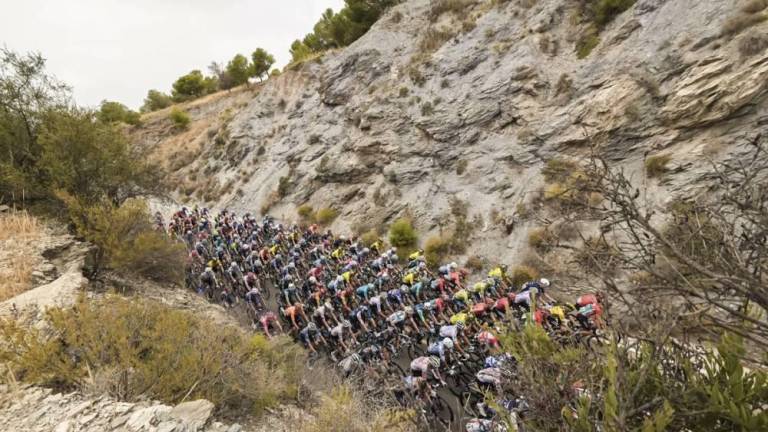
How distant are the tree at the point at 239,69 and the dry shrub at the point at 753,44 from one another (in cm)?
5560

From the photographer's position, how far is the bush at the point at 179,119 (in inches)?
2036

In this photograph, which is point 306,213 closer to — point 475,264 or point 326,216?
point 326,216

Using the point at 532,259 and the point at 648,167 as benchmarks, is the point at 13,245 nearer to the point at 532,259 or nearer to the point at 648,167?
the point at 532,259

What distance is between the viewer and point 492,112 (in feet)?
76.7

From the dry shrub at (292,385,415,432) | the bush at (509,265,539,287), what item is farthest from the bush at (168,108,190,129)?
the dry shrub at (292,385,415,432)

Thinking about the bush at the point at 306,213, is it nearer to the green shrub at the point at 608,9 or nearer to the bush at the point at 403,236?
the bush at the point at 403,236

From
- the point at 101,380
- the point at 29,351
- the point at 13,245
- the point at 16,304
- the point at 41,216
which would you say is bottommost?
the point at 101,380

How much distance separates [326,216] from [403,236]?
7.25 metres

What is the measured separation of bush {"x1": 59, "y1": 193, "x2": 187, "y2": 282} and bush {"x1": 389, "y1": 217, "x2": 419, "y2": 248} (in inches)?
446

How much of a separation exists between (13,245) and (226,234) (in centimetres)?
1238

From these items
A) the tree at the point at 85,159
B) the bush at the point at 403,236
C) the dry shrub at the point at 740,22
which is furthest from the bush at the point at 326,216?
the dry shrub at the point at 740,22

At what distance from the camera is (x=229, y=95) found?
5403 cm

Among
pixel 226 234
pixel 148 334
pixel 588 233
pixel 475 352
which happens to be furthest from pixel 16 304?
pixel 588 233

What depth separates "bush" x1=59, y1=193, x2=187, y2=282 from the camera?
11.5m
